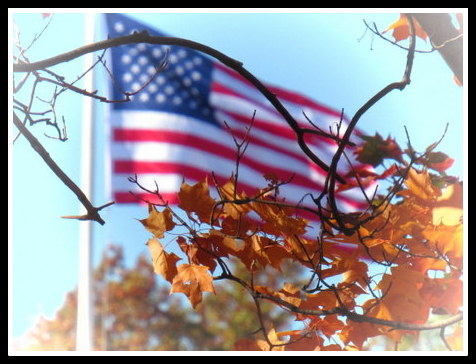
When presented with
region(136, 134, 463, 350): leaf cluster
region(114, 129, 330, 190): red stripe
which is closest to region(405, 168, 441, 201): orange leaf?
region(136, 134, 463, 350): leaf cluster

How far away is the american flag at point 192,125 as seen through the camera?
1258mm

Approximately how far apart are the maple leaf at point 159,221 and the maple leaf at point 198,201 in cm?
2

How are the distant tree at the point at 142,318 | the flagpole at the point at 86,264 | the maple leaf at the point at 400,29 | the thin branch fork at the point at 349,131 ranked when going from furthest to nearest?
the flagpole at the point at 86,264
the distant tree at the point at 142,318
the maple leaf at the point at 400,29
the thin branch fork at the point at 349,131

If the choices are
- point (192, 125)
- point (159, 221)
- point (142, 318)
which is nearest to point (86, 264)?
point (142, 318)

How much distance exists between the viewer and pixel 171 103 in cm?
152

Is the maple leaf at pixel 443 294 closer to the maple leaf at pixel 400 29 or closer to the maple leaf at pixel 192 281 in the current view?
the maple leaf at pixel 192 281

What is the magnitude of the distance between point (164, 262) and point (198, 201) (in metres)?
0.07

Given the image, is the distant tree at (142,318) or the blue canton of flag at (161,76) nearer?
the distant tree at (142,318)

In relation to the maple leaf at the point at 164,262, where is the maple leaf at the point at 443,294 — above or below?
below

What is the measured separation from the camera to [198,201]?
54 cm

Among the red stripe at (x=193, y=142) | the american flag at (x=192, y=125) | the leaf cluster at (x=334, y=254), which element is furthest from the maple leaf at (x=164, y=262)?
the red stripe at (x=193, y=142)

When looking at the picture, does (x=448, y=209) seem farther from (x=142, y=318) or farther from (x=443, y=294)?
(x=142, y=318)
